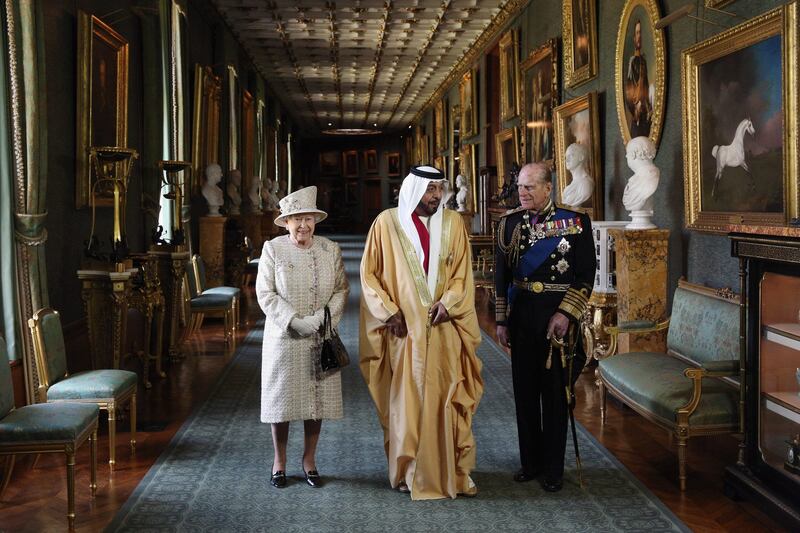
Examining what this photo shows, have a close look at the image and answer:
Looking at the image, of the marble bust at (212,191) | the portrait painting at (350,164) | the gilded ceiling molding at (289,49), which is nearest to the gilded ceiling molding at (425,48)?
the gilded ceiling molding at (289,49)

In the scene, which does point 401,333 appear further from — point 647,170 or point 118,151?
point 118,151

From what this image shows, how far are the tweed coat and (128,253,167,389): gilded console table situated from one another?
3251 mm

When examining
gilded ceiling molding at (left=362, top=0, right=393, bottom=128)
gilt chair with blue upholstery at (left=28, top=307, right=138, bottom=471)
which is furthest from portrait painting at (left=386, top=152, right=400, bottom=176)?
gilt chair with blue upholstery at (left=28, top=307, right=138, bottom=471)

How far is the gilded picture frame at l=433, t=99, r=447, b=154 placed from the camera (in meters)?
24.4

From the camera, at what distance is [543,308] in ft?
16.1

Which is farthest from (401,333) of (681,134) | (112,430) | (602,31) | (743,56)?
(602,31)

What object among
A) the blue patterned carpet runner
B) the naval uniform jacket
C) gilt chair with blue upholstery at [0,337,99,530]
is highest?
the naval uniform jacket

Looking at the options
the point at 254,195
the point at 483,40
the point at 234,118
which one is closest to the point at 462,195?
the point at 483,40

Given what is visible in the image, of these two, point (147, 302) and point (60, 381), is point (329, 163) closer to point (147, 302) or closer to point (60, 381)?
point (147, 302)

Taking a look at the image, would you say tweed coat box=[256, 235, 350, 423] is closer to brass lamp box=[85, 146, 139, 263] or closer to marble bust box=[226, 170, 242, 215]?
brass lamp box=[85, 146, 139, 263]

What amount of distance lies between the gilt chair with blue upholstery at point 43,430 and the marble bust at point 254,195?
13.2 metres

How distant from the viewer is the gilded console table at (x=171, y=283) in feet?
29.2

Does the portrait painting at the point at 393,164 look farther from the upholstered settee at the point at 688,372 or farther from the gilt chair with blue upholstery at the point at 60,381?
the gilt chair with blue upholstery at the point at 60,381

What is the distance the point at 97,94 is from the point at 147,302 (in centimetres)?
208
